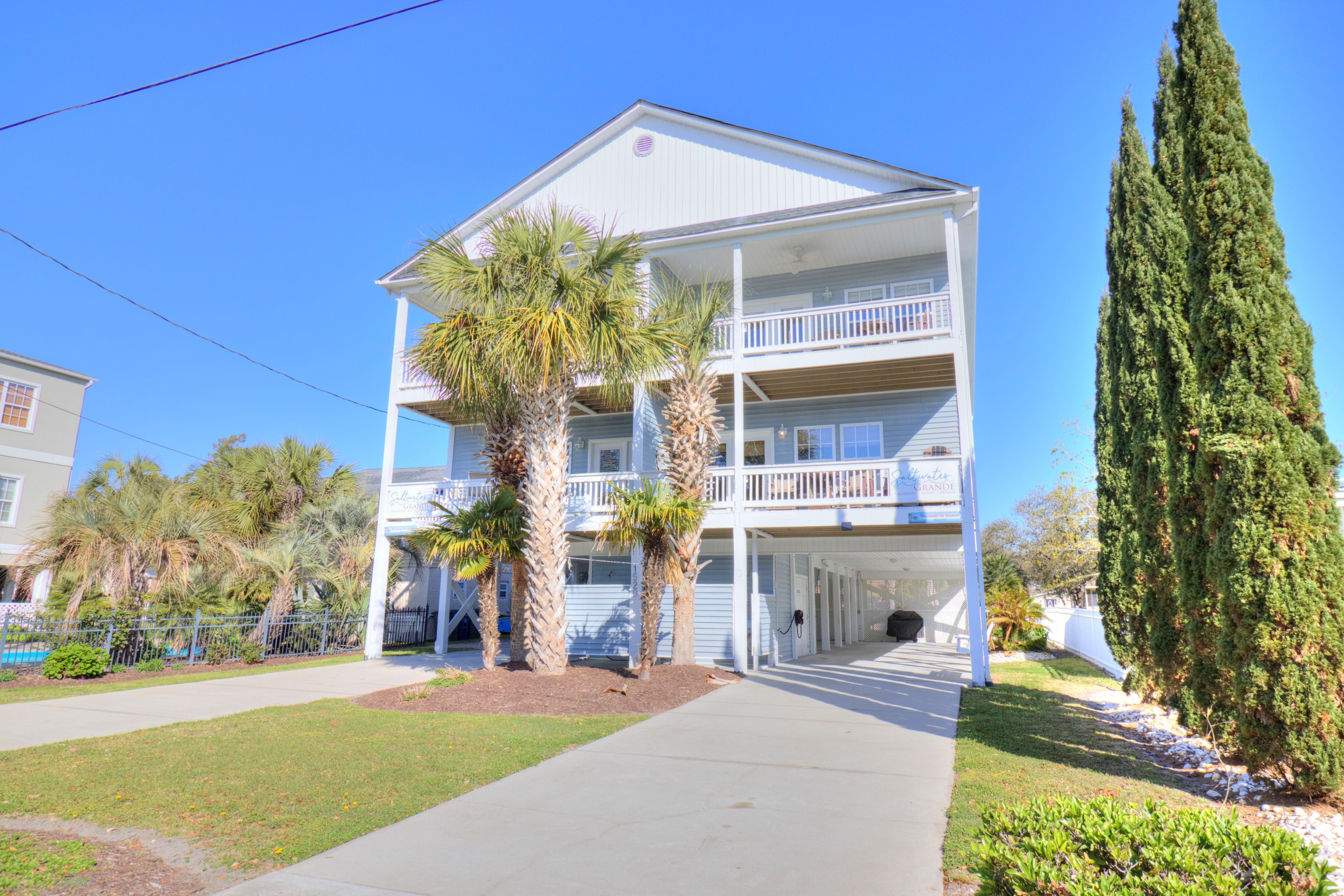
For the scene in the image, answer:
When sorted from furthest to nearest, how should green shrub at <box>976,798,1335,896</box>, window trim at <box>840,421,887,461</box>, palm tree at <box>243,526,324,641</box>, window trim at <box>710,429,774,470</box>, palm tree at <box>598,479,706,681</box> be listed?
1. window trim at <box>710,429,774,470</box>
2. window trim at <box>840,421,887,461</box>
3. palm tree at <box>243,526,324,641</box>
4. palm tree at <box>598,479,706,681</box>
5. green shrub at <box>976,798,1335,896</box>

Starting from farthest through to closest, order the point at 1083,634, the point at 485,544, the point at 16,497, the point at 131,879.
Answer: the point at 16,497, the point at 1083,634, the point at 485,544, the point at 131,879

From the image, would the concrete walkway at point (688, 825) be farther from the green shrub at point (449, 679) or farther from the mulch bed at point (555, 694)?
the green shrub at point (449, 679)

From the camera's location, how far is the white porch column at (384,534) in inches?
655

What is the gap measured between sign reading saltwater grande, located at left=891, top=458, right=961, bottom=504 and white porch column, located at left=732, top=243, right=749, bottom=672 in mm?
2946

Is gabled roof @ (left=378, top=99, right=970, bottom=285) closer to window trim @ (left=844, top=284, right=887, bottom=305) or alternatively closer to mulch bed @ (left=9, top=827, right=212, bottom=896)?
window trim @ (left=844, top=284, right=887, bottom=305)

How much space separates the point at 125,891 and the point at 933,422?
15.4 meters

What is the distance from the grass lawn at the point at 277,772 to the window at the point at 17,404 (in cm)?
2260

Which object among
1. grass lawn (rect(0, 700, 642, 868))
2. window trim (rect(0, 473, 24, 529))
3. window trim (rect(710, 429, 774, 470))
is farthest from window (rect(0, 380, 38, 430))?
window trim (rect(710, 429, 774, 470))

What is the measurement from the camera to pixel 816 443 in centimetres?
A: 1686

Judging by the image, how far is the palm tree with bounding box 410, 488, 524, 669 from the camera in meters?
11.6

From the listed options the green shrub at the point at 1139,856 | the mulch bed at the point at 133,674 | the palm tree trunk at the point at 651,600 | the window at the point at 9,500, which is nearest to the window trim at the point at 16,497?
the window at the point at 9,500

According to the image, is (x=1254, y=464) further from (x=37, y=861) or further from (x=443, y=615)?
(x=443, y=615)

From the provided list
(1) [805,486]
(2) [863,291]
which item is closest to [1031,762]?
(1) [805,486]

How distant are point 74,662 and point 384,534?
19.7 ft
